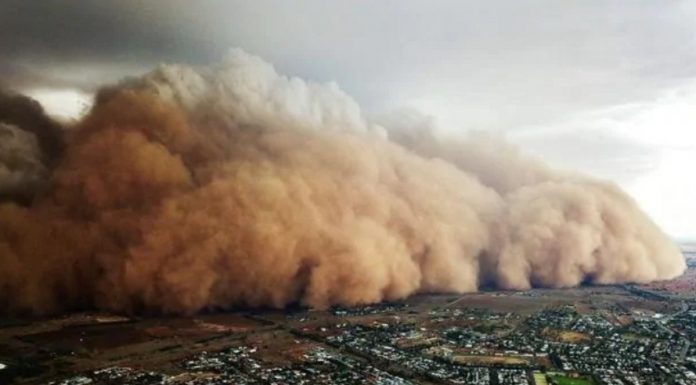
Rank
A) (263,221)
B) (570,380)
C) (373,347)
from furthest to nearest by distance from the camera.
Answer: (263,221), (373,347), (570,380)

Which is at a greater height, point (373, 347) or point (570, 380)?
point (373, 347)

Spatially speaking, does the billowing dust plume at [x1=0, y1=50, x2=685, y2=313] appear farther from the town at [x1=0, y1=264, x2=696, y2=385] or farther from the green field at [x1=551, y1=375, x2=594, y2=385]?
the green field at [x1=551, y1=375, x2=594, y2=385]

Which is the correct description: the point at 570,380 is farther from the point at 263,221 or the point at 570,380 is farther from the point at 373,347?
the point at 263,221

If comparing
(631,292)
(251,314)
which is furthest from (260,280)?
(631,292)

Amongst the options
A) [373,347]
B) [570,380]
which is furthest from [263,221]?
[570,380]

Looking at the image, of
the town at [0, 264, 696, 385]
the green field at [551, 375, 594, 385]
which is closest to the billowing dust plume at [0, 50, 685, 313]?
the town at [0, 264, 696, 385]
